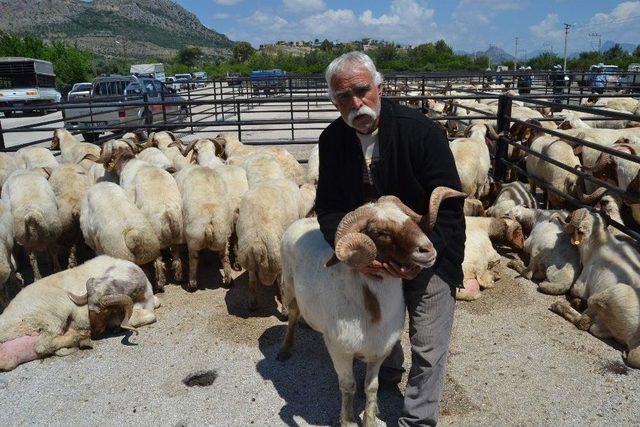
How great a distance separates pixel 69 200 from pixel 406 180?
491 centimetres

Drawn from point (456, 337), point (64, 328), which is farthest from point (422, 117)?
point (64, 328)

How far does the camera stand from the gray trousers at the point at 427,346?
3262 millimetres

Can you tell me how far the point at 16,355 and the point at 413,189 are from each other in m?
3.75

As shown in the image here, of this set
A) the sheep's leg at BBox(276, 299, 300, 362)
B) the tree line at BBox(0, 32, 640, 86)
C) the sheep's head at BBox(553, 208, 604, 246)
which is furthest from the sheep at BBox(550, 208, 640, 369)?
the tree line at BBox(0, 32, 640, 86)

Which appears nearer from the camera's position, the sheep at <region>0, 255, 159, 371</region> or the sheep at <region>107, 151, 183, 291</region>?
the sheep at <region>0, 255, 159, 371</region>

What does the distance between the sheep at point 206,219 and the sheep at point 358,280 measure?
5.93ft

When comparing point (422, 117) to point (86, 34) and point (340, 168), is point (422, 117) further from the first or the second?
point (86, 34)

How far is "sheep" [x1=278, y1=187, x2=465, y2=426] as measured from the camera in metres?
2.67

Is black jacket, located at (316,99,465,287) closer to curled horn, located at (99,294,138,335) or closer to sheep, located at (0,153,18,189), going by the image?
curled horn, located at (99,294,138,335)

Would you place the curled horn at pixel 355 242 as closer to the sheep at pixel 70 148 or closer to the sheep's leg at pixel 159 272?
the sheep's leg at pixel 159 272

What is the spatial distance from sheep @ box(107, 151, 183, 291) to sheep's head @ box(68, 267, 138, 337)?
836mm

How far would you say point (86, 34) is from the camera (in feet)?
614

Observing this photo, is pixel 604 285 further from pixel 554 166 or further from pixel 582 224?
pixel 554 166

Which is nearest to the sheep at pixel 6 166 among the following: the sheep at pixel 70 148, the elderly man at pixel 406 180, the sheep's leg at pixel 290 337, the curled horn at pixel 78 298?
the sheep at pixel 70 148
